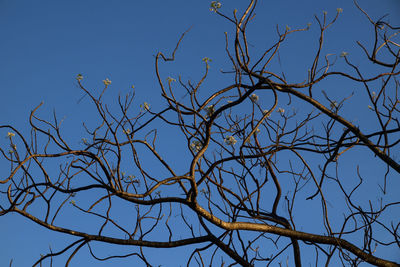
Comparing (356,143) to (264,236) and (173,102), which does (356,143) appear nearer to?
(264,236)

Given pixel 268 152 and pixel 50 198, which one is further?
pixel 268 152

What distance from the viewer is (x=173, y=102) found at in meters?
2.64

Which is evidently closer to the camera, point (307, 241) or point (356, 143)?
point (307, 241)

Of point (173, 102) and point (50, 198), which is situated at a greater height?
point (173, 102)

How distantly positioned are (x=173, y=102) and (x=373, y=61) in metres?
1.59

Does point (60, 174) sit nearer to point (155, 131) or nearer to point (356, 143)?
point (155, 131)

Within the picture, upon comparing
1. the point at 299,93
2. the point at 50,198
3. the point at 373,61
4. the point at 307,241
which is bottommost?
the point at 307,241

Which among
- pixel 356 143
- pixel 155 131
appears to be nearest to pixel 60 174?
pixel 155 131

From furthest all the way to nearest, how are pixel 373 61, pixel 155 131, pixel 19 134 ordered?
1. pixel 373 61
2. pixel 155 131
3. pixel 19 134

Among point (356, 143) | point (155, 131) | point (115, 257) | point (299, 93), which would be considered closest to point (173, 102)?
point (155, 131)

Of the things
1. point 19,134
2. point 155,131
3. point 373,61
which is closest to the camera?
point 19,134

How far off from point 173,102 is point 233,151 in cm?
77

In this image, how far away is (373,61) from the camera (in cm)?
305

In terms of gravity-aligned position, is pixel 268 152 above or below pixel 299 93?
below
